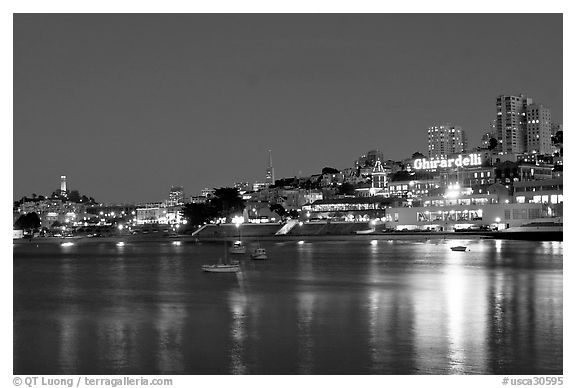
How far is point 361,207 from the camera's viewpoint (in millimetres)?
79938

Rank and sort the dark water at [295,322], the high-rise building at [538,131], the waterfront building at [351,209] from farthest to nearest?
1. the high-rise building at [538,131]
2. the waterfront building at [351,209]
3. the dark water at [295,322]

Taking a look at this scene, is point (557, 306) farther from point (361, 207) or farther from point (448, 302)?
point (361, 207)

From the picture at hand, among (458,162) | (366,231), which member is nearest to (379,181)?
(458,162)

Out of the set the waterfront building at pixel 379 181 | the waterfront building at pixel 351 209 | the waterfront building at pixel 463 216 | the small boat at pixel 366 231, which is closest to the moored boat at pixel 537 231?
the waterfront building at pixel 463 216

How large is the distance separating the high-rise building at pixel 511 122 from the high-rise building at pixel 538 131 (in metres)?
1.36

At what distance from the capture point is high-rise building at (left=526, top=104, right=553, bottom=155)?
134375mm

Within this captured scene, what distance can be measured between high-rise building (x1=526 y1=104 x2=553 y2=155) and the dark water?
109827 millimetres

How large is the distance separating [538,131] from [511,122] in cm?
566

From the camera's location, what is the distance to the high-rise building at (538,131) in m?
134

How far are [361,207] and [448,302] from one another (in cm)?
6062

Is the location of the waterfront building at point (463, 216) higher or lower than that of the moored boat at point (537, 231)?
higher

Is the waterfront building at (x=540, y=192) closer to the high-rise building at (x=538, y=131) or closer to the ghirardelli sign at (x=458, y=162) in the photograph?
the ghirardelli sign at (x=458, y=162)

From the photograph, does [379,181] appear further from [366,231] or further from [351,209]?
[366,231]

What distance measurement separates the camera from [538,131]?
13475 cm
